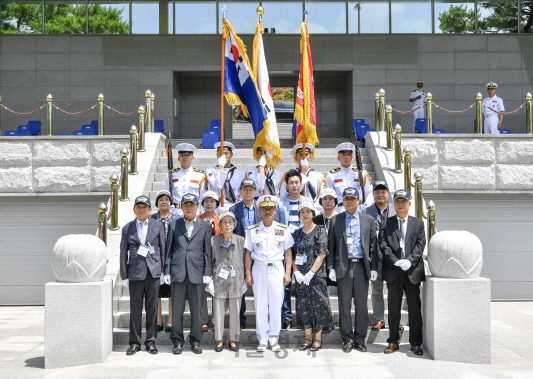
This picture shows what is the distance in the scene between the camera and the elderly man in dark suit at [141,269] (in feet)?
24.0

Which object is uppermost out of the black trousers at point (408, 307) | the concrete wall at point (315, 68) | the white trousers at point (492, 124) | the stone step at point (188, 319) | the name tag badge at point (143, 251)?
the concrete wall at point (315, 68)

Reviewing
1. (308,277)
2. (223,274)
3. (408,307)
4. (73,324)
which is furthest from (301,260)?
(73,324)

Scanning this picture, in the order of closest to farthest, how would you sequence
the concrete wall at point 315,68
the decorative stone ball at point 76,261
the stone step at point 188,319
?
the decorative stone ball at point 76,261 → the stone step at point 188,319 → the concrete wall at point 315,68

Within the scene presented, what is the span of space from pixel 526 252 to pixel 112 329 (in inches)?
396

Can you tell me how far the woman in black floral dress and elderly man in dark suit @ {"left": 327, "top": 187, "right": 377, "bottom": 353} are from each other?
14 centimetres

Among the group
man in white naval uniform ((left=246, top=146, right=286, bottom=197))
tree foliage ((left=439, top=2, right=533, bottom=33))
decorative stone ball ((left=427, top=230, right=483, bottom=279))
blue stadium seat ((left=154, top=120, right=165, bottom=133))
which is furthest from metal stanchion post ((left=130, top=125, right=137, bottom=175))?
tree foliage ((left=439, top=2, right=533, bottom=33))

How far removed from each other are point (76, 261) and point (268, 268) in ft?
7.53

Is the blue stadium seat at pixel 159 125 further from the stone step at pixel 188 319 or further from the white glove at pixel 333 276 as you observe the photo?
the white glove at pixel 333 276

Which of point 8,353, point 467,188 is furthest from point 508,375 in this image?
point 467,188

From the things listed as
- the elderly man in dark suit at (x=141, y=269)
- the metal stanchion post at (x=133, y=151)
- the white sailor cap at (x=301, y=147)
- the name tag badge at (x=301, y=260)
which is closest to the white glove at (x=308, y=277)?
the name tag badge at (x=301, y=260)

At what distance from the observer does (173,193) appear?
945cm

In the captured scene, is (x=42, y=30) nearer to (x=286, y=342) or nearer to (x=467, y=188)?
(x=467, y=188)

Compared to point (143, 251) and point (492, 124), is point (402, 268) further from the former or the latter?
point (492, 124)

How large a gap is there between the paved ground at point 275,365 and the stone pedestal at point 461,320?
150 mm
